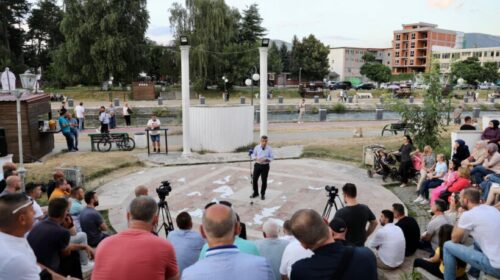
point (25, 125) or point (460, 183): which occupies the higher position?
point (25, 125)

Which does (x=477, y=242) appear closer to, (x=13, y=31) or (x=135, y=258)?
(x=135, y=258)

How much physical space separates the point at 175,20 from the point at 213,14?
17.0 ft

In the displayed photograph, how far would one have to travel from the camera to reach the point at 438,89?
11.5 meters

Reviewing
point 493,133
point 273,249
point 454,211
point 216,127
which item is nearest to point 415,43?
point 216,127

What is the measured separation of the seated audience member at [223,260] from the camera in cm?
228

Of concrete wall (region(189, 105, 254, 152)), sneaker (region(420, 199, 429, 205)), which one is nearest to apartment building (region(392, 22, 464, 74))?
concrete wall (region(189, 105, 254, 152))

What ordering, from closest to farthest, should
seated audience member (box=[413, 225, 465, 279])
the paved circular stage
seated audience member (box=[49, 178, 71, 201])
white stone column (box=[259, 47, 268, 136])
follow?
seated audience member (box=[413, 225, 465, 279]) < seated audience member (box=[49, 178, 71, 201]) < the paved circular stage < white stone column (box=[259, 47, 268, 136])

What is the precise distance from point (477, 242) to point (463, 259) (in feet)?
0.78

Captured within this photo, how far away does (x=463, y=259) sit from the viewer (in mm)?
4297

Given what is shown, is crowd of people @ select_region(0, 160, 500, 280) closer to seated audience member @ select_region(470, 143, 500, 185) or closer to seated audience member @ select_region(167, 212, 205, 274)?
seated audience member @ select_region(167, 212, 205, 274)

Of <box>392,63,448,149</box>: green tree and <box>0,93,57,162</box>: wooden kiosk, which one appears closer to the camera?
<box>392,63,448,149</box>: green tree

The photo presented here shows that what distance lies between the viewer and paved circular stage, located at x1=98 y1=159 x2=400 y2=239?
833cm

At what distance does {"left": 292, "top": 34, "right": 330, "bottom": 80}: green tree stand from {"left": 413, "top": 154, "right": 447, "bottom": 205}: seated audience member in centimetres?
5768

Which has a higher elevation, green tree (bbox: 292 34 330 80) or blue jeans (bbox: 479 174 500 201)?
green tree (bbox: 292 34 330 80)
